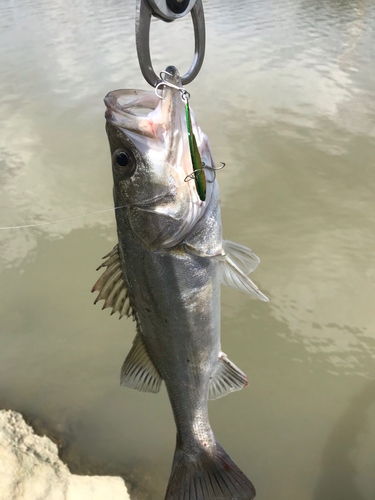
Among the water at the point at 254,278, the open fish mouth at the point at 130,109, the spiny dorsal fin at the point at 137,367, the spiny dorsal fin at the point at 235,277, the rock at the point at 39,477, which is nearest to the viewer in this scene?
the open fish mouth at the point at 130,109

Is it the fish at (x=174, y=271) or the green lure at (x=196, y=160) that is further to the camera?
the fish at (x=174, y=271)

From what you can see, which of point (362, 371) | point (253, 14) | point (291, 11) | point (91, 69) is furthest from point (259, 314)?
point (291, 11)

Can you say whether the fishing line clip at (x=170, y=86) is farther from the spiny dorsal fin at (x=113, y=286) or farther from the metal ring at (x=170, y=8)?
the spiny dorsal fin at (x=113, y=286)

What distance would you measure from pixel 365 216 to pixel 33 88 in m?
5.16

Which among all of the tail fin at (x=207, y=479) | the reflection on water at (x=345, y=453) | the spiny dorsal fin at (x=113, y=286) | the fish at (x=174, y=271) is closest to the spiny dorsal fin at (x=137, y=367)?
the fish at (x=174, y=271)

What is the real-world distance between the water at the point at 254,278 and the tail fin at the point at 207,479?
666mm

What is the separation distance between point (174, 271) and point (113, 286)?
24cm

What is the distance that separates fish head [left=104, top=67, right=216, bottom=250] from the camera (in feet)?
3.49

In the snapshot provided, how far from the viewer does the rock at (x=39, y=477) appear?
1.76 m

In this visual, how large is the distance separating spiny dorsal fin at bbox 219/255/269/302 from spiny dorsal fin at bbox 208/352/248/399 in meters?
0.33

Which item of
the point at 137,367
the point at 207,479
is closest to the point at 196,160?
the point at 137,367

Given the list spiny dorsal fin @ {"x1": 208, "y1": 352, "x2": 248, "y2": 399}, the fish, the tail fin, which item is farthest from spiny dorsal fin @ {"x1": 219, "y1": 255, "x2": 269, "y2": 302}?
the tail fin

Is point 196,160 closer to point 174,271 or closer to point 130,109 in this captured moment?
point 130,109

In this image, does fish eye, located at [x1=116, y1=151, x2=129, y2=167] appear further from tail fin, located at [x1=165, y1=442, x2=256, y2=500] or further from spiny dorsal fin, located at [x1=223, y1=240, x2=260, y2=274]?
tail fin, located at [x1=165, y1=442, x2=256, y2=500]
